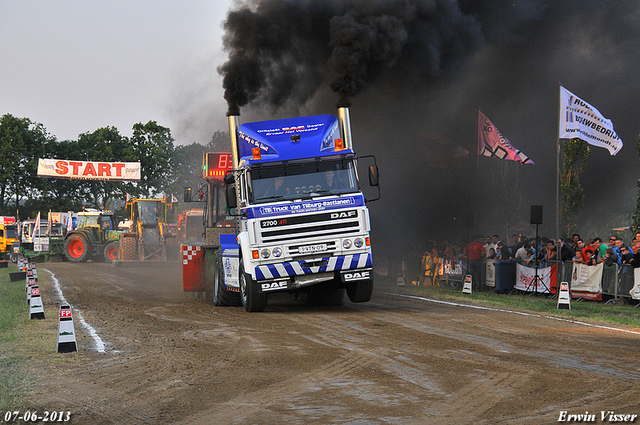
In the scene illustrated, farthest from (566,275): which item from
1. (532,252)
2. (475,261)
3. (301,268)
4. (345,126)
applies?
(301,268)

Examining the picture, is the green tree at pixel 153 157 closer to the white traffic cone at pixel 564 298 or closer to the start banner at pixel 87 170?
the start banner at pixel 87 170

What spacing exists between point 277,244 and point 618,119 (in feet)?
98.4

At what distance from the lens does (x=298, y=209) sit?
1290 centimetres

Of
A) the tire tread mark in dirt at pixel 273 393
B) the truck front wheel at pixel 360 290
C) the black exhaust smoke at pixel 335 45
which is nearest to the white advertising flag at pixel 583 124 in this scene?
the black exhaust smoke at pixel 335 45

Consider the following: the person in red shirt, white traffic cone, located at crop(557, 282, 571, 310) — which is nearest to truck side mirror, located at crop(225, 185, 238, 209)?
white traffic cone, located at crop(557, 282, 571, 310)

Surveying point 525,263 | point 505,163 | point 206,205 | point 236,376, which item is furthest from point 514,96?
point 236,376

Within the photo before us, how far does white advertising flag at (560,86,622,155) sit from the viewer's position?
20.0 metres

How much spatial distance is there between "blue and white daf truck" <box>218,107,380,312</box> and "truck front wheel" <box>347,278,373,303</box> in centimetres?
21

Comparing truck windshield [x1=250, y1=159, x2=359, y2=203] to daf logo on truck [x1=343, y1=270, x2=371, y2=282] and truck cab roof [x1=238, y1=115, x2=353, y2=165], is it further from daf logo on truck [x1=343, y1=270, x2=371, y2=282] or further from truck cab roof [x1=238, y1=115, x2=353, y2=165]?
daf logo on truck [x1=343, y1=270, x2=371, y2=282]

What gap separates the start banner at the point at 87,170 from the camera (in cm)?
5588

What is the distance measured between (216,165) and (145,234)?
18969mm

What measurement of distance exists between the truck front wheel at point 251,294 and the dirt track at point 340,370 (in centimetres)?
21

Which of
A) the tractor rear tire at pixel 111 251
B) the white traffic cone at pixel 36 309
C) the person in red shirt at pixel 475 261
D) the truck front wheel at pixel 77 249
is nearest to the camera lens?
the white traffic cone at pixel 36 309

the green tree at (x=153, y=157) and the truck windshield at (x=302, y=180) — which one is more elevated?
the green tree at (x=153, y=157)
